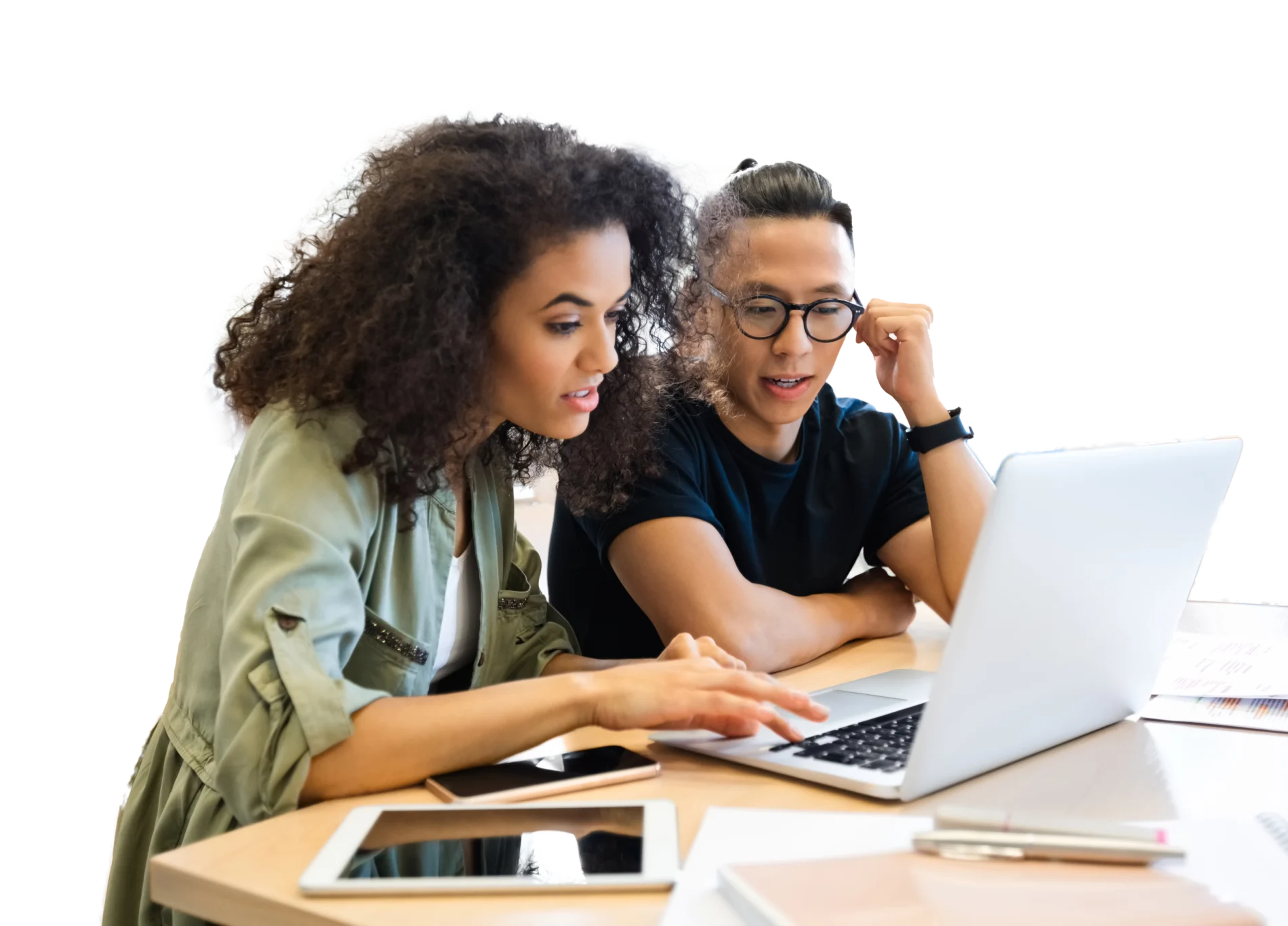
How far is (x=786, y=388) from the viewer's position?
1772 millimetres

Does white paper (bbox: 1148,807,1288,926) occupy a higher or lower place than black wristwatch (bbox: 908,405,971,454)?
lower

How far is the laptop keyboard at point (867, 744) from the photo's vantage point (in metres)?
1.03

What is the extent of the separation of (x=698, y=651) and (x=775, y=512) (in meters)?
0.67

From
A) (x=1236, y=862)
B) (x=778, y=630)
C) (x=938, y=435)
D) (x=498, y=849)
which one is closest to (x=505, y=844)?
(x=498, y=849)

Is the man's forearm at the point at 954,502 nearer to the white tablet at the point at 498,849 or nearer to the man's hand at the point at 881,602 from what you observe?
the man's hand at the point at 881,602

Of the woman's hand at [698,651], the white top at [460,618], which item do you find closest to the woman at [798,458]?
the white top at [460,618]

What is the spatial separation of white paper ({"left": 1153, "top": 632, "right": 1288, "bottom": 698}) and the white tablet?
71 cm

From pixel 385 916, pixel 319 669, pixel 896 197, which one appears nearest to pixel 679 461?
pixel 319 669

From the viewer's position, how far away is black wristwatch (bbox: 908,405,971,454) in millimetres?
1808

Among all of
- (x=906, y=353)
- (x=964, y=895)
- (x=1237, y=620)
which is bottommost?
(x=964, y=895)

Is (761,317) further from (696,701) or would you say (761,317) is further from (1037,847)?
(1037,847)

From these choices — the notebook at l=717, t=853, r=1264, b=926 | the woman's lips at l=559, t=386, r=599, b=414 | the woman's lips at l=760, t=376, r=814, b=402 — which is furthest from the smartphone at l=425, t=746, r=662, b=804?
the woman's lips at l=760, t=376, r=814, b=402

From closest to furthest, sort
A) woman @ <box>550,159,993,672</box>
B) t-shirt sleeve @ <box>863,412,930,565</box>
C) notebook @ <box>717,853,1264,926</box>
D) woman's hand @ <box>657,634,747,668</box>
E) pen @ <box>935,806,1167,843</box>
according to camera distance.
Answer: notebook @ <box>717,853,1264,926</box> < pen @ <box>935,806,1167,843</box> < woman's hand @ <box>657,634,747,668</box> < woman @ <box>550,159,993,672</box> < t-shirt sleeve @ <box>863,412,930,565</box>

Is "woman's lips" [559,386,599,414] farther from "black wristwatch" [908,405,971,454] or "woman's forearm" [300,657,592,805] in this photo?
"black wristwatch" [908,405,971,454]
